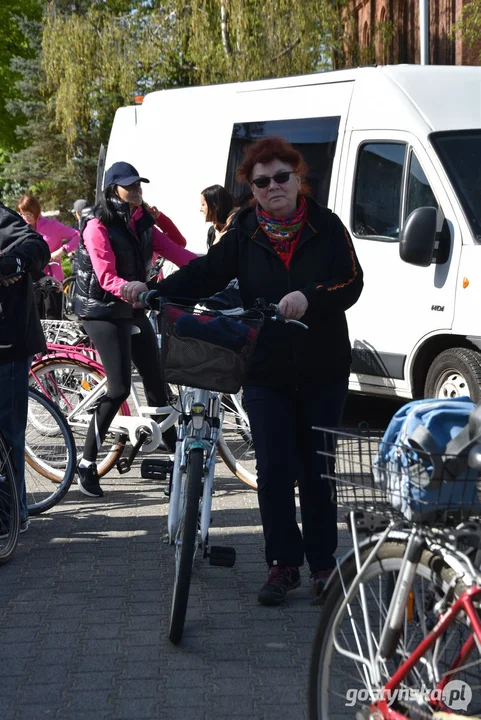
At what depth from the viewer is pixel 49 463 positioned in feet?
24.6

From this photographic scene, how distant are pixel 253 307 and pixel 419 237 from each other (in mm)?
3564

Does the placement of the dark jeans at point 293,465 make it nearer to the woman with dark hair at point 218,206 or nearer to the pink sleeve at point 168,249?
the pink sleeve at point 168,249

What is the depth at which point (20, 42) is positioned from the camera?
44.0 meters

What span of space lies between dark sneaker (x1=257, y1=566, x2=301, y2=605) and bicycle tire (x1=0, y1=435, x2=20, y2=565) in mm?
1449

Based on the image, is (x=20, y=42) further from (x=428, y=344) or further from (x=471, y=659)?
(x=471, y=659)

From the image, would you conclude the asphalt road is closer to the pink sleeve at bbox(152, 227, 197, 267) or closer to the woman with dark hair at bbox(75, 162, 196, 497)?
the woman with dark hair at bbox(75, 162, 196, 497)

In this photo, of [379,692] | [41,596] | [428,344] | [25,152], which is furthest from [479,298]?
[25,152]

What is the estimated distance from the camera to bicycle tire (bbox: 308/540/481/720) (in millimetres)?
3025

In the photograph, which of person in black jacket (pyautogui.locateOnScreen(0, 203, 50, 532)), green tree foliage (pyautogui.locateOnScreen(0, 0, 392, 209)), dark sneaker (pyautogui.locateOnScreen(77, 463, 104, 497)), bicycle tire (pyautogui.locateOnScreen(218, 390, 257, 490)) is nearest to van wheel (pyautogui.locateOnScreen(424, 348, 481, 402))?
bicycle tire (pyautogui.locateOnScreen(218, 390, 257, 490))

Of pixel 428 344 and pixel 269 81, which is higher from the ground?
pixel 269 81

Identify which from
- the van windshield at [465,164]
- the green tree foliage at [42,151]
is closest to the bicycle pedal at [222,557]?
the van windshield at [465,164]

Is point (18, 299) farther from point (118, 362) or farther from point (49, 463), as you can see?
point (49, 463)

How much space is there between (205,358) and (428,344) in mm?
4181

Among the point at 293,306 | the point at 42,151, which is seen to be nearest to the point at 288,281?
the point at 293,306
